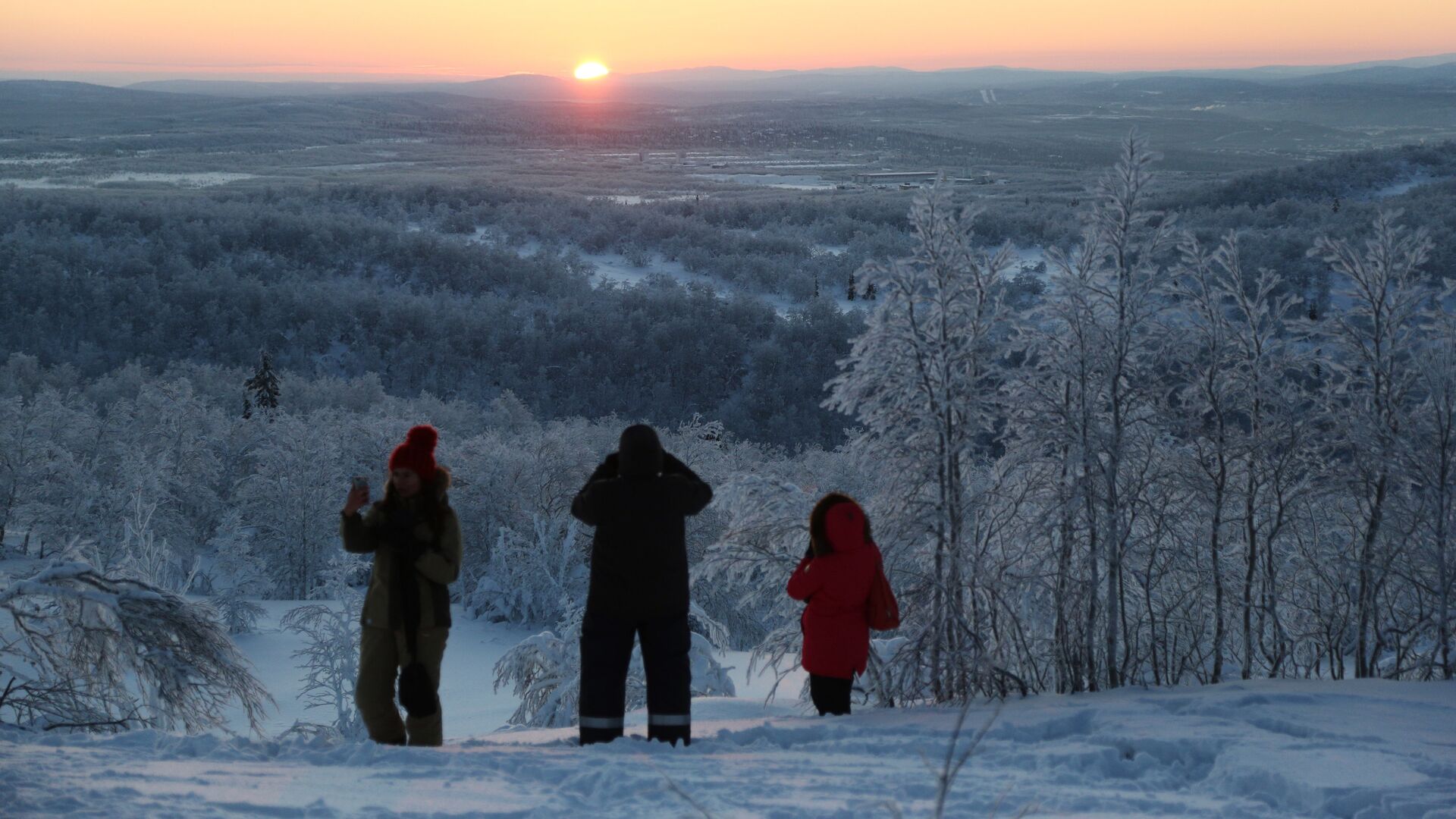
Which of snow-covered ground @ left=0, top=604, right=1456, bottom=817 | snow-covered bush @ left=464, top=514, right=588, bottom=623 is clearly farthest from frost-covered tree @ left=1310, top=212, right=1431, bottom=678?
snow-covered bush @ left=464, top=514, right=588, bottom=623

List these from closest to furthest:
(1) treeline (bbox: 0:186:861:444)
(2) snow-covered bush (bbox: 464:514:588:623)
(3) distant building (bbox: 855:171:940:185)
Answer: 1. (2) snow-covered bush (bbox: 464:514:588:623)
2. (1) treeline (bbox: 0:186:861:444)
3. (3) distant building (bbox: 855:171:940:185)

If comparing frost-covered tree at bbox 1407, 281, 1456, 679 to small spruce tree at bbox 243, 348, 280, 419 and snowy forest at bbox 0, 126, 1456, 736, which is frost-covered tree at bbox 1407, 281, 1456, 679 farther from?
small spruce tree at bbox 243, 348, 280, 419

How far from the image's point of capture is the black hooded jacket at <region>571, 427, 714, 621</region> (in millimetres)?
5234

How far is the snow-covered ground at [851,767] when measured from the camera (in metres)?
4.12

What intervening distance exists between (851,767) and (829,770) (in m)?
0.11

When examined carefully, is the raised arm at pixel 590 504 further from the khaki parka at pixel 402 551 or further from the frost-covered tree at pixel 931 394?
the frost-covered tree at pixel 931 394

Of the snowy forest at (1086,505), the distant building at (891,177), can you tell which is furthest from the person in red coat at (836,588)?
the distant building at (891,177)

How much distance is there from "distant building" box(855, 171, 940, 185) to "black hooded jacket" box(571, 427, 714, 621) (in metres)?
139

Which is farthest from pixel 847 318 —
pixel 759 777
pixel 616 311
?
pixel 759 777

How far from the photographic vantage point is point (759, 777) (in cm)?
459

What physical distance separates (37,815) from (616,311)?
67.5 meters

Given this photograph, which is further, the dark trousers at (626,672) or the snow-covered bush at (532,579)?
the snow-covered bush at (532,579)

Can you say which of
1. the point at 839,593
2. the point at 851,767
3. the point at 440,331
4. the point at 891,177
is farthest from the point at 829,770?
the point at 891,177

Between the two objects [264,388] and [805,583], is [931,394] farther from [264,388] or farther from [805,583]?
[264,388]
